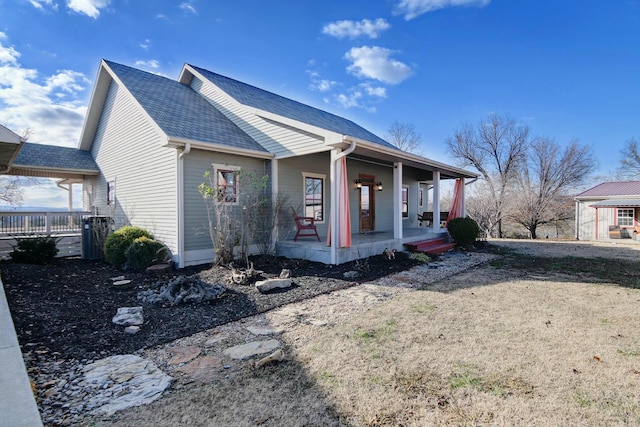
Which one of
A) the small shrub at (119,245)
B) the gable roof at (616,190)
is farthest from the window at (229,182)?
the gable roof at (616,190)

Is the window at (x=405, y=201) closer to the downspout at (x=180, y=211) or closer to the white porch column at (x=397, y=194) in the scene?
the white porch column at (x=397, y=194)

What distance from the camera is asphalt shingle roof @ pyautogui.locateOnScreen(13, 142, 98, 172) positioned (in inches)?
396

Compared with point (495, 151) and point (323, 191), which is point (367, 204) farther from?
point (495, 151)

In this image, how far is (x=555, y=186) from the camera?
2125 centimetres

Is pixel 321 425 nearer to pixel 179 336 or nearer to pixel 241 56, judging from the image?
pixel 179 336

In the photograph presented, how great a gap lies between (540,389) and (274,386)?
2.10m

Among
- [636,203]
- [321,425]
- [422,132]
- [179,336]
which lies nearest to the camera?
[321,425]

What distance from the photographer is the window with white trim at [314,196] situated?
32.1 ft

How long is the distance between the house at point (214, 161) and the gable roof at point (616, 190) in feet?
41.3

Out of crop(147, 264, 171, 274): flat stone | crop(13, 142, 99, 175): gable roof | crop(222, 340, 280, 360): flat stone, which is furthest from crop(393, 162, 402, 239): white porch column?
crop(13, 142, 99, 175): gable roof

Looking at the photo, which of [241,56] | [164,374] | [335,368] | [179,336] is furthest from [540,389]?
[241,56]

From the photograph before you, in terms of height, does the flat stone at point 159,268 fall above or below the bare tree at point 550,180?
below

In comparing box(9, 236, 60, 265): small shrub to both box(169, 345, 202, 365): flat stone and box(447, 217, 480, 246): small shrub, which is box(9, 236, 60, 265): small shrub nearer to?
box(169, 345, 202, 365): flat stone

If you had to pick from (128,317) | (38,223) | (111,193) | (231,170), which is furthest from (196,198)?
(38,223)
